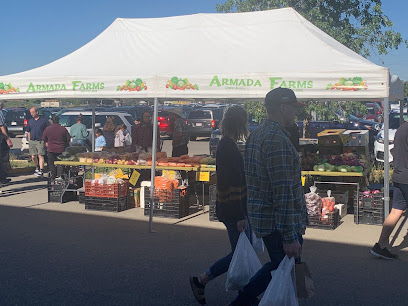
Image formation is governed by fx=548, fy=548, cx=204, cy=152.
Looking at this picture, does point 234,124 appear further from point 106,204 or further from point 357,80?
point 106,204

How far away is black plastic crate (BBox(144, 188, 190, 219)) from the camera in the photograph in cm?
987

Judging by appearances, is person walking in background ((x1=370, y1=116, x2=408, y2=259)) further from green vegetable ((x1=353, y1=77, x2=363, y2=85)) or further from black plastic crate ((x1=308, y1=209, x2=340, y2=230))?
black plastic crate ((x1=308, y1=209, x2=340, y2=230))

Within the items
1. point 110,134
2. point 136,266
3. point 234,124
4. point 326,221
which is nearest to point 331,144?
point 326,221

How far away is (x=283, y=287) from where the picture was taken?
4070 mm

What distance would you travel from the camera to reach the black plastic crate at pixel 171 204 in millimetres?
9867

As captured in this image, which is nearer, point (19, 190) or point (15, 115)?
point (19, 190)

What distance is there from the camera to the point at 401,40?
18.3 meters

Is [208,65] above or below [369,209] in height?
above

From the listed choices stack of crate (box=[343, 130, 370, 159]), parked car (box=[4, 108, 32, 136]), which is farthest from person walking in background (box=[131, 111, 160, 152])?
parked car (box=[4, 108, 32, 136])

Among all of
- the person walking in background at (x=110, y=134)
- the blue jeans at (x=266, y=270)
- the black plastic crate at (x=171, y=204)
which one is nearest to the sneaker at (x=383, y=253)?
the blue jeans at (x=266, y=270)

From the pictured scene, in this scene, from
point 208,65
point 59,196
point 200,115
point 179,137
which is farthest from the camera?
point 200,115

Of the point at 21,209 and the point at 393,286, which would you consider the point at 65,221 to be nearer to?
the point at 21,209

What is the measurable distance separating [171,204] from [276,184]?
6.15 metres

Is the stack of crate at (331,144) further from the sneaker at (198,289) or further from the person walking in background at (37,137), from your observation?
the person walking in background at (37,137)
